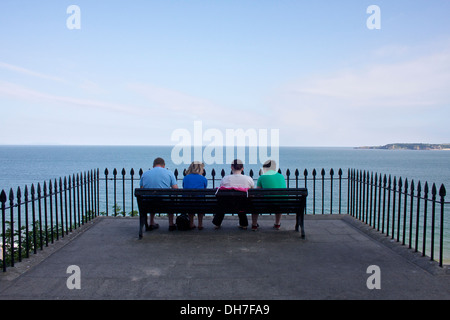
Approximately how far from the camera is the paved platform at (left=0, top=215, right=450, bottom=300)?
179 inches

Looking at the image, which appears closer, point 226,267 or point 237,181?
point 226,267

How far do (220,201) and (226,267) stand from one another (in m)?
1.86

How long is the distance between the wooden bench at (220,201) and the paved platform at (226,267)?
55 centimetres

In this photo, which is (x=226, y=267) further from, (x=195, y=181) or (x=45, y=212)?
(x=45, y=212)

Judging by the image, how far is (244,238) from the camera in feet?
23.8

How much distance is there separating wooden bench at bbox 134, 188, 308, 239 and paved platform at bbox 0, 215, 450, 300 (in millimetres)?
554

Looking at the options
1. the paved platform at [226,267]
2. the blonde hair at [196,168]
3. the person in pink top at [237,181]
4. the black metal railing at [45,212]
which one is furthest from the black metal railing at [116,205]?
the person in pink top at [237,181]

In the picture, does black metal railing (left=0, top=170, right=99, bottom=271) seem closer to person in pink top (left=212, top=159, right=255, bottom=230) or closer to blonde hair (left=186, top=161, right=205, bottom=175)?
blonde hair (left=186, top=161, right=205, bottom=175)

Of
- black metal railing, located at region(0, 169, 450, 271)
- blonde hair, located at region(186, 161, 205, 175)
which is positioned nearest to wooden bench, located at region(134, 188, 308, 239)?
blonde hair, located at region(186, 161, 205, 175)

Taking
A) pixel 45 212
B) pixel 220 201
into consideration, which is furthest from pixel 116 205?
pixel 220 201

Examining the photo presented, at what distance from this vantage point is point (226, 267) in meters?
5.50

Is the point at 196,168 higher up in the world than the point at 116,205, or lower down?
higher up
